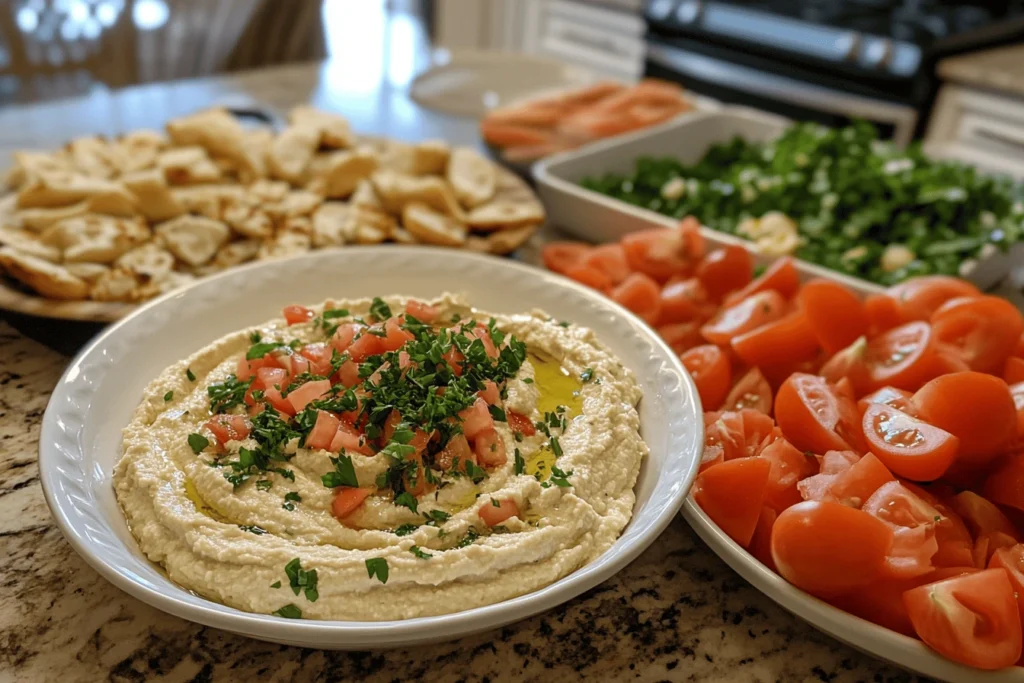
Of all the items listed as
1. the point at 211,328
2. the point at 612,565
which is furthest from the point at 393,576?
the point at 211,328

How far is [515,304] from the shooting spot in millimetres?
1956

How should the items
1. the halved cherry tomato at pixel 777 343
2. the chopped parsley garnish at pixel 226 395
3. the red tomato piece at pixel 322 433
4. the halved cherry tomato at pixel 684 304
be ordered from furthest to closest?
the halved cherry tomato at pixel 684 304
the halved cherry tomato at pixel 777 343
the chopped parsley garnish at pixel 226 395
the red tomato piece at pixel 322 433

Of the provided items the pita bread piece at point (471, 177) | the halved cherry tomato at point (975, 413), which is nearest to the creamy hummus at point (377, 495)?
the halved cherry tomato at point (975, 413)

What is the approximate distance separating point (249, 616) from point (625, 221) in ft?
5.87

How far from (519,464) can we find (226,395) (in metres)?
0.57

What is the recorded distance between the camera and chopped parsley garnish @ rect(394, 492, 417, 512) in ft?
4.28

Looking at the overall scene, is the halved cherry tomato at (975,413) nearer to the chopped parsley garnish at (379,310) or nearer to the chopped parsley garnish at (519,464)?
the chopped parsley garnish at (519,464)

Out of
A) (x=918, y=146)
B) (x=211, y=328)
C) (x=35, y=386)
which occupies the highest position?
(x=918, y=146)

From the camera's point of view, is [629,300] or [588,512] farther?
[629,300]

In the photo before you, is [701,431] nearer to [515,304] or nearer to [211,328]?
[515,304]

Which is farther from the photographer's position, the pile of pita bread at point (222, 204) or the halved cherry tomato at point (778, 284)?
the pile of pita bread at point (222, 204)

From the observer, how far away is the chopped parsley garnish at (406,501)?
131cm

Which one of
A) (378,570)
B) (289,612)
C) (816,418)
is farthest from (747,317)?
(289,612)

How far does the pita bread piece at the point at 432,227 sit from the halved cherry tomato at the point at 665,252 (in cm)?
48
